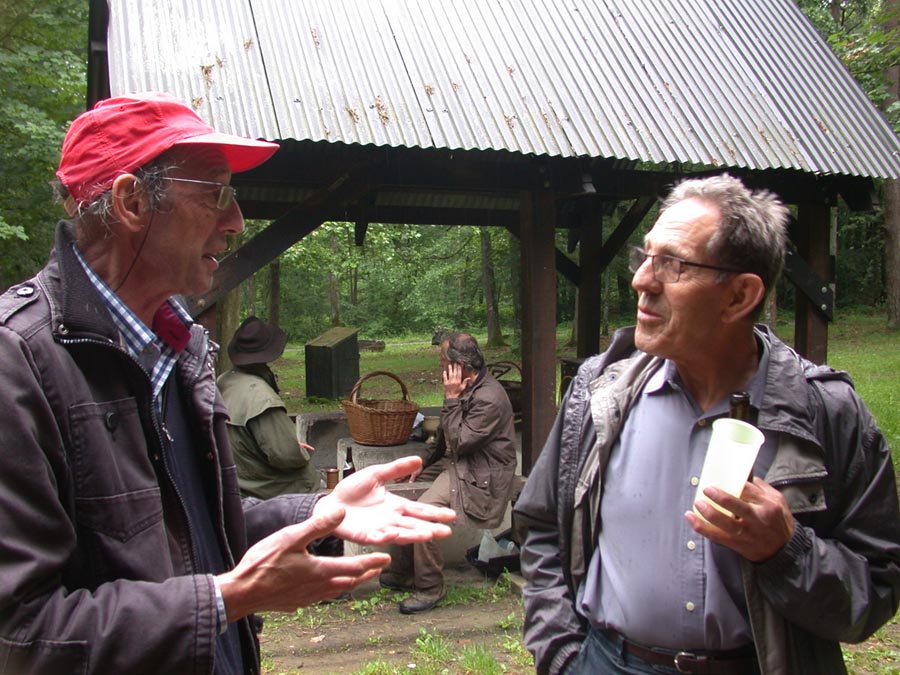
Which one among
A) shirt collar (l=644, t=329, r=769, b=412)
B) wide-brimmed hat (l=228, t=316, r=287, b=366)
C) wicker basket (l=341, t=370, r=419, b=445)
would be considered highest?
shirt collar (l=644, t=329, r=769, b=412)

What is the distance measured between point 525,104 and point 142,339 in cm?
385

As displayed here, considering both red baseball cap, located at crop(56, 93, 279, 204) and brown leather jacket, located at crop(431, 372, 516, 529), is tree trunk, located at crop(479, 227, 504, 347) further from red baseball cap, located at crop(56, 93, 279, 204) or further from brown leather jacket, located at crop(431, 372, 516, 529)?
red baseball cap, located at crop(56, 93, 279, 204)

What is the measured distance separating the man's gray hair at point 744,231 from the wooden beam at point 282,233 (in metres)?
3.08

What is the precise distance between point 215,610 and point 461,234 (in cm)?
2519

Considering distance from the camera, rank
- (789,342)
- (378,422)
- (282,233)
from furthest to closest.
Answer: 1. (789,342)
2. (378,422)
3. (282,233)

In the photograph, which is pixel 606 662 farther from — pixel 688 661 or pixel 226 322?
pixel 226 322

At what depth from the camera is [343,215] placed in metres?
6.07

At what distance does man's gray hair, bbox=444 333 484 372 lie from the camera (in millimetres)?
5383

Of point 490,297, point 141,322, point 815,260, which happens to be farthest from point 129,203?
point 490,297

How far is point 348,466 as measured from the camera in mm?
6078

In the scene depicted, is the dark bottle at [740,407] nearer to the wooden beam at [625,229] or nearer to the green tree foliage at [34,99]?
the wooden beam at [625,229]

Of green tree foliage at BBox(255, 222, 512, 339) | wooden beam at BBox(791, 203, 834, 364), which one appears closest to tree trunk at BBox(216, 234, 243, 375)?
wooden beam at BBox(791, 203, 834, 364)

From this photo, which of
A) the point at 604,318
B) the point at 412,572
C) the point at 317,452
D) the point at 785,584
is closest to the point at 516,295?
the point at 604,318

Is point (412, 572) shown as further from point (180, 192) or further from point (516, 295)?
point (516, 295)
